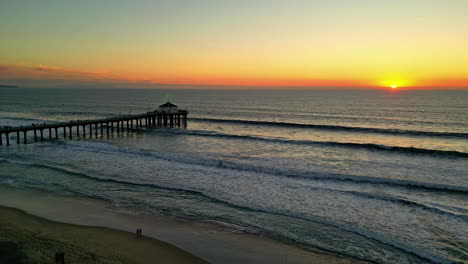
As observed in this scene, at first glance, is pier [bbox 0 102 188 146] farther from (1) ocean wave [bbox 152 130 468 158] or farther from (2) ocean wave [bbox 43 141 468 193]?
(1) ocean wave [bbox 152 130 468 158]

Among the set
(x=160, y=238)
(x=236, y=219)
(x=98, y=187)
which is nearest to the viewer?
(x=160, y=238)

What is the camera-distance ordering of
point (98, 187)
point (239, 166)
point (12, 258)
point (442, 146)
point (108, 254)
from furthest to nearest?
point (442, 146) → point (239, 166) → point (98, 187) → point (108, 254) → point (12, 258)

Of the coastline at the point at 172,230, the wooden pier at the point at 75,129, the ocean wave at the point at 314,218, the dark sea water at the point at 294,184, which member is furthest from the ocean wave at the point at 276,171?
the coastline at the point at 172,230

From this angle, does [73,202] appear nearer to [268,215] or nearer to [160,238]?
[160,238]

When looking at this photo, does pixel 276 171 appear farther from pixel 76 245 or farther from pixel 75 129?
pixel 75 129

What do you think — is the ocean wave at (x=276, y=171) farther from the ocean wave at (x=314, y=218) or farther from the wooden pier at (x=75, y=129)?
the wooden pier at (x=75, y=129)

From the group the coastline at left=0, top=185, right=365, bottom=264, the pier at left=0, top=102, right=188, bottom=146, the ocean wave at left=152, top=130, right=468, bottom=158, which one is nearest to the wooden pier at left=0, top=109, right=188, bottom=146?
the pier at left=0, top=102, right=188, bottom=146

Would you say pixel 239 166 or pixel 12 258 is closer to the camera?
pixel 12 258

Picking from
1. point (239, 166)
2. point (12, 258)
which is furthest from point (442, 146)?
point (12, 258)
